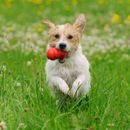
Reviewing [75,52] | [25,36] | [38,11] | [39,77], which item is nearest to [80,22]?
[75,52]

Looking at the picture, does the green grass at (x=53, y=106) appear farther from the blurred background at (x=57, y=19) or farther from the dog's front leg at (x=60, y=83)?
the blurred background at (x=57, y=19)

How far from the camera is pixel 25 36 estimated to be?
42.1 feet

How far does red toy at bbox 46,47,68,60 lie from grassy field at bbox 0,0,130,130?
40 centimetres

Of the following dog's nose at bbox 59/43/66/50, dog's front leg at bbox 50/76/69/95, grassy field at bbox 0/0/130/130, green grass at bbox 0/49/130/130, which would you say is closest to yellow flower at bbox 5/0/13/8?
grassy field at bbox 0/0/130/130

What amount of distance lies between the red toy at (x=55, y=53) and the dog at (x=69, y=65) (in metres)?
0.05

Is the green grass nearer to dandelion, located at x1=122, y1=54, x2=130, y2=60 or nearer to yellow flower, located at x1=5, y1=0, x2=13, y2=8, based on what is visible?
dandelion, located at x1=122, y1=54, x2=130, y2=60

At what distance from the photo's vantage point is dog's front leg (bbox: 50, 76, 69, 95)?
6.68 m

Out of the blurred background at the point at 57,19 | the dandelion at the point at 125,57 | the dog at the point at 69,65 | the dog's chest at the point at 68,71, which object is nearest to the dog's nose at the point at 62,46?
the dog at the point at 69,65

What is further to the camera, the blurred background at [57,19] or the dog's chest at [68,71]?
the blurred background at [57,19]

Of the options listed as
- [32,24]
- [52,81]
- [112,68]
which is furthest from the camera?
[32,24]

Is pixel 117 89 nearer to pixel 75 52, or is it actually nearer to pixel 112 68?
pixel 75 52

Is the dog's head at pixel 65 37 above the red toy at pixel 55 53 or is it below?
above

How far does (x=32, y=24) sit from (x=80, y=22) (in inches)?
334

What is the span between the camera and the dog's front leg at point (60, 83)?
21.9 ft
